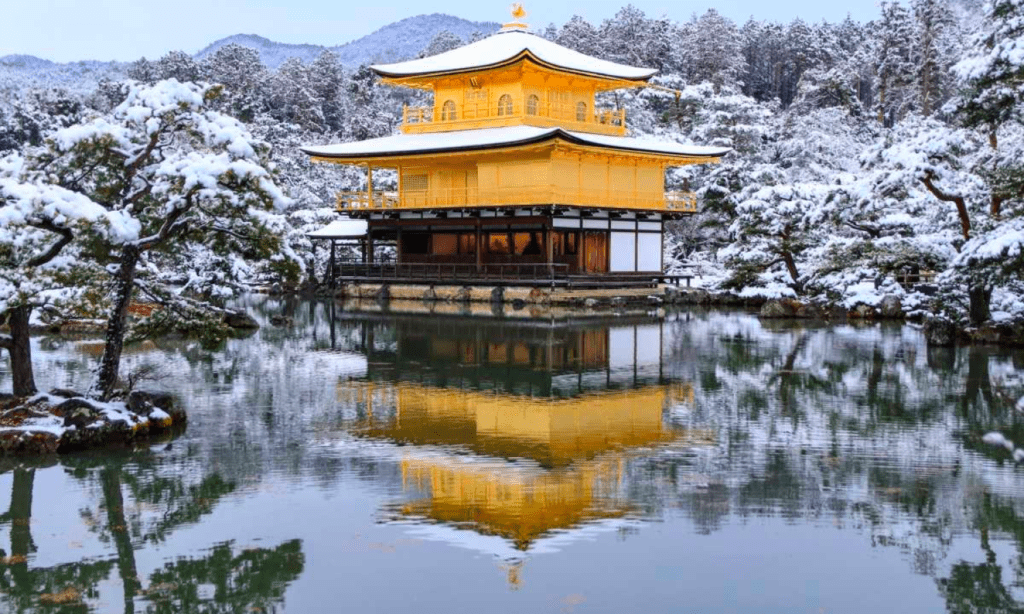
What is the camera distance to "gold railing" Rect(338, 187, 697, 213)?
38062mm

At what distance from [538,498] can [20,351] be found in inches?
279

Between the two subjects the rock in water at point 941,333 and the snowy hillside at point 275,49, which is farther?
the snowy hillside at point 275,49

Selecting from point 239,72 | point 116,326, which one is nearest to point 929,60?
point 239,72

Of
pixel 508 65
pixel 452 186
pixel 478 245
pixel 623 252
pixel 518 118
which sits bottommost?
pixel 623 252

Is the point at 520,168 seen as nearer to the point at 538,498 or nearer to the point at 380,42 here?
the point at 538,498

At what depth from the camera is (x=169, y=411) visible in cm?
1347

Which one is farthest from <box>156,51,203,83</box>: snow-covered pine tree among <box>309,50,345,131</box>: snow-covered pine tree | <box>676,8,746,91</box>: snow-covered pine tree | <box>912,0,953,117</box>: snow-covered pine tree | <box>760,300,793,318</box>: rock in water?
<box>760,300,793,318</box>: rock in water

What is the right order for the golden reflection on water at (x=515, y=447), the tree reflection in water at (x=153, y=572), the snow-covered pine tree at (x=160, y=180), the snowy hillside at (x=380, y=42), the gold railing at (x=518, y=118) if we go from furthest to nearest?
the snowy hillside at (x=380, y=42) < the gold railing at (x=518, y=118) < the snow-covered pine tree at (x=160, y=180) < the golden reflection on water at (x=515, y=447) < the tree reflection in water at (x=153, y=572)

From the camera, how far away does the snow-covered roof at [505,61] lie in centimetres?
4103

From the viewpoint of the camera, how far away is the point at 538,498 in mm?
9930

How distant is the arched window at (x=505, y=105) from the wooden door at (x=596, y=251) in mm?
6204

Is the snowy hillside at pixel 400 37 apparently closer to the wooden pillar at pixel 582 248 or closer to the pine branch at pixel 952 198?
the wooden pillar at pixel 582 248

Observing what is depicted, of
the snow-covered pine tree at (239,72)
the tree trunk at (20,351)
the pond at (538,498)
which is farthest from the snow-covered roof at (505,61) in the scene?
the snow-covered pine tree at (239,72)

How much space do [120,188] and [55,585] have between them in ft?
22.2
